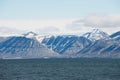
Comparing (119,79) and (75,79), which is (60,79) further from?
(119,79)

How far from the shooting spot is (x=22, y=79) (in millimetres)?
133875

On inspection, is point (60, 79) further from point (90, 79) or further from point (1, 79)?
point (1, 79)

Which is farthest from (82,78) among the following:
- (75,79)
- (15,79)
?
(15,79)

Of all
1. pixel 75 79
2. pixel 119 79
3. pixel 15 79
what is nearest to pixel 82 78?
pixel 75 79

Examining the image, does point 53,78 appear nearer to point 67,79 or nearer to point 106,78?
point 67,79

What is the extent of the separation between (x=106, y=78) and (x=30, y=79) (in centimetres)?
2607

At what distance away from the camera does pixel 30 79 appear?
134 m

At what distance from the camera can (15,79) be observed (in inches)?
5300

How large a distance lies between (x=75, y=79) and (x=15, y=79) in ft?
66.6

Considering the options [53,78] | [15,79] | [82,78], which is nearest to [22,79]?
[15,79]

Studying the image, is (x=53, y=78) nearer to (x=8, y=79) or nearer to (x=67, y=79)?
(x=67, y=79)

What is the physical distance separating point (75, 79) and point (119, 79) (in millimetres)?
14757

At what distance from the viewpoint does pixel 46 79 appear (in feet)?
447

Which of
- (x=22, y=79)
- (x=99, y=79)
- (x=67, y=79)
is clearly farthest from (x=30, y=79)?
(x=99, y=79)
